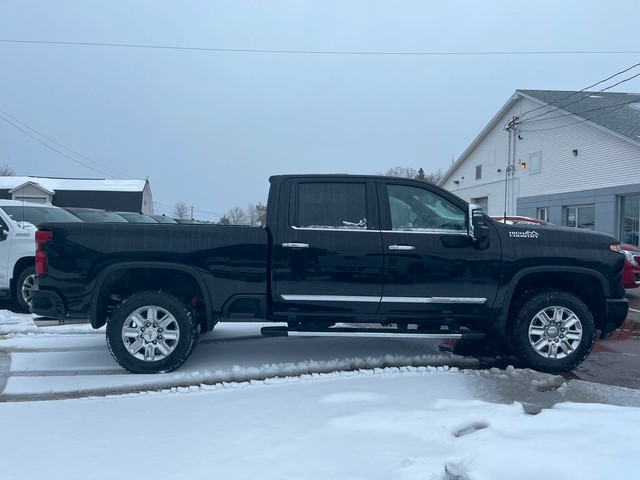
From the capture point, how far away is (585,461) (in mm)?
3354

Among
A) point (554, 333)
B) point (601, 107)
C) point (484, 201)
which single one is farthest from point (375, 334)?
point (484, 201)

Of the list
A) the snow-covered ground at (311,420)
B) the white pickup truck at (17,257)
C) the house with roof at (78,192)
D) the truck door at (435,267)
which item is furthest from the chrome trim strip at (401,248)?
the house with roof at (78,192)

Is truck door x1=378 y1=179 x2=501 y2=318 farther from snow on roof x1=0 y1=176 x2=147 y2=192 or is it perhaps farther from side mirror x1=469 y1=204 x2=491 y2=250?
snow on roof x1=0 y1=176 x2=147 y2=192

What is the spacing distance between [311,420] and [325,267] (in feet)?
5.69

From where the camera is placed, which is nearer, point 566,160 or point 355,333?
point 355,333

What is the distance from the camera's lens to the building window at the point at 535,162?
28281 millimetres

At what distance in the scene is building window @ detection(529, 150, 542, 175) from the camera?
28281 mm

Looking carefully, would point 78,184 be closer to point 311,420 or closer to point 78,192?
point 78,192

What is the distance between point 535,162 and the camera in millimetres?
28562

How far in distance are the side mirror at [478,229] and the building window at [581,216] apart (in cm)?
2137

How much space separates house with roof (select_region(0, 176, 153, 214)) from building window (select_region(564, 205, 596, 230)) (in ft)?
95.4

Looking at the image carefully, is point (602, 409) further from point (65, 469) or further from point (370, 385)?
point (65, 469)

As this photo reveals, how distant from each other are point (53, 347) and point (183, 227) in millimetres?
2636

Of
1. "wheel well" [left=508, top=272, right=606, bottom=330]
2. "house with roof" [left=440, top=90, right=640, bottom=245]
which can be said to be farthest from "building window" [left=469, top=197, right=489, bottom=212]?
"wheel well" [left=508, top=272, right=606, bottom=330]
